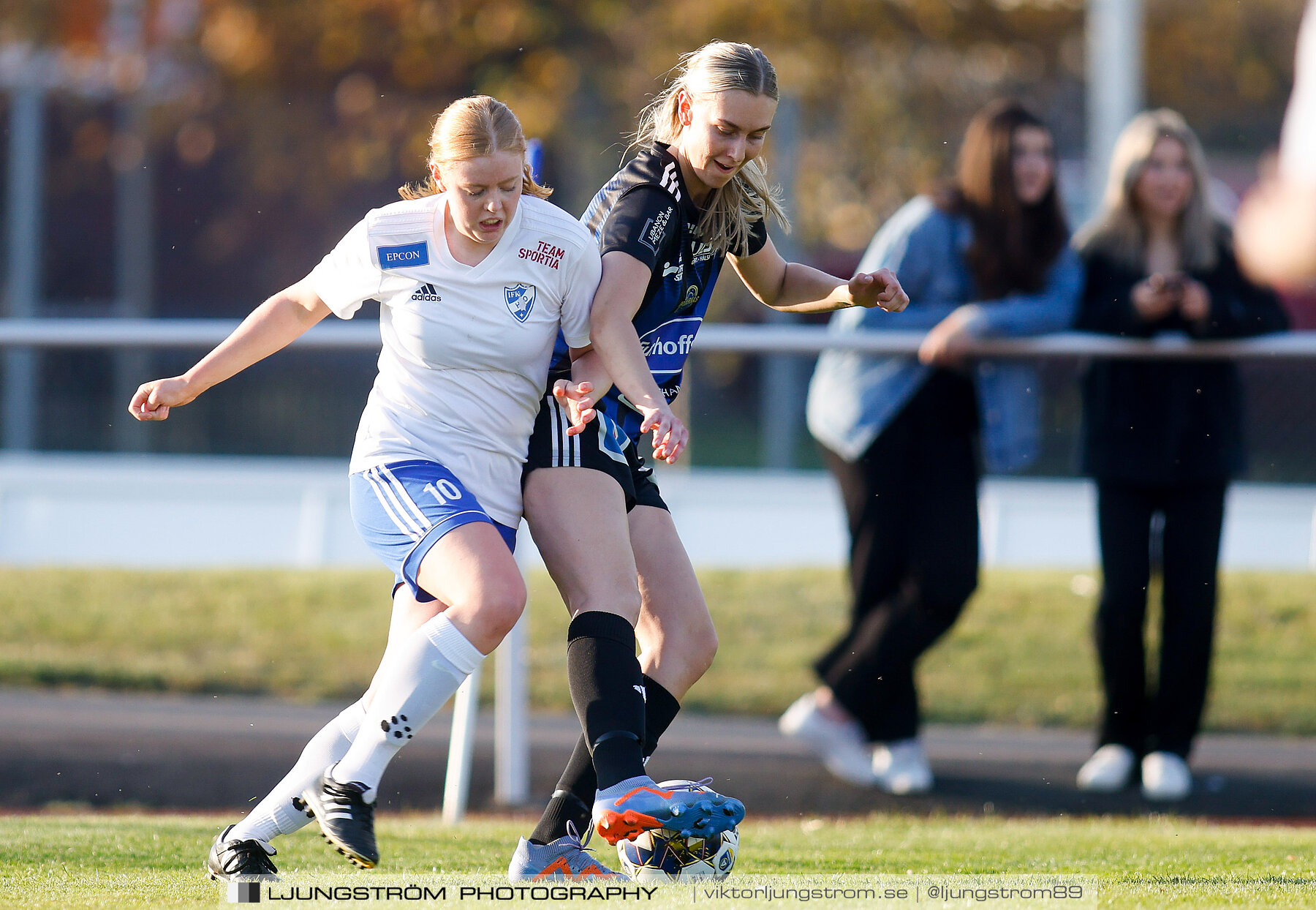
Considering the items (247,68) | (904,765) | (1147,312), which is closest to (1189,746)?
(904,765)

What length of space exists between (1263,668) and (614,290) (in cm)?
491

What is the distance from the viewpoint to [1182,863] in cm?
378

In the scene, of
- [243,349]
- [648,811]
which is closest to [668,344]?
[243,349]

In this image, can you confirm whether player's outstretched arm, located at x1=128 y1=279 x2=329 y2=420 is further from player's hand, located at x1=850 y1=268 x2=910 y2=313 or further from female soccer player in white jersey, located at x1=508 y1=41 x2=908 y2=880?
player's hand, located at x1=850 y1=268 x2=910 y2=313

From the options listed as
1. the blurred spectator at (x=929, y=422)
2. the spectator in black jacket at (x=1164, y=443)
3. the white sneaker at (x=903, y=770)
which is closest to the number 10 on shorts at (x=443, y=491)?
the blurred spectator at (x=929, y=422)

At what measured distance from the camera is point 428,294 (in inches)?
129

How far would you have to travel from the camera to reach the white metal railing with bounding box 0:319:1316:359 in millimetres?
5434

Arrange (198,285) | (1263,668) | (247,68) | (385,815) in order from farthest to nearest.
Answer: (247,68), (198,285), (1263,668), (385,815)

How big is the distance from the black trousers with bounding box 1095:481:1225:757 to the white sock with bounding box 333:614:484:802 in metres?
2.97

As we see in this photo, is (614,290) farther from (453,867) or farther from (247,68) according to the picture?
(247,68)

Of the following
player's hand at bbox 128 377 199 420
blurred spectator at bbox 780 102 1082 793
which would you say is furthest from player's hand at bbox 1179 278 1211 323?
player's hand at bbox 128 377 199 420

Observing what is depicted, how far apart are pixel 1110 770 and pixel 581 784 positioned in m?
2.68

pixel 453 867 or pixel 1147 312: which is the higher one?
pixel 1147 312

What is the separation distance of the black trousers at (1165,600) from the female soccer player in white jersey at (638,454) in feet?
7.26
